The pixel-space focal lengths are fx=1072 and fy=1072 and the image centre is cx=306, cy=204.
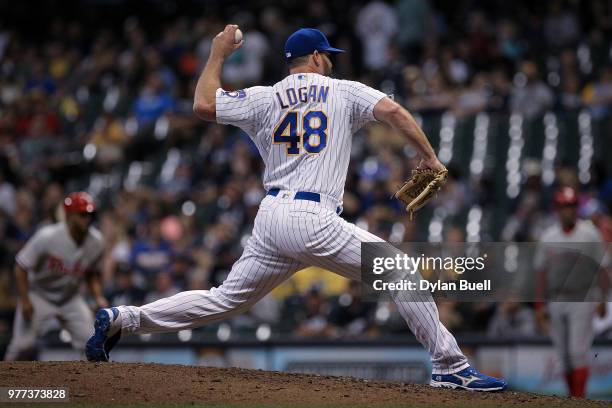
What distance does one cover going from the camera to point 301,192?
5852 millimetres

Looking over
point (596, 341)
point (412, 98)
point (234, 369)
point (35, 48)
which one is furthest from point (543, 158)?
point (35, 48)

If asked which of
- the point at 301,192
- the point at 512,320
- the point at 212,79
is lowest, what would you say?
the point at 512,320

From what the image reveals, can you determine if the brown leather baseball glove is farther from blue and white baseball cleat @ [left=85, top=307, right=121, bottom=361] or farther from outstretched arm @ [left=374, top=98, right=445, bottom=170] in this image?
blue and white baseball cleat @ [left=85, top=307, right=121, bottom=361]

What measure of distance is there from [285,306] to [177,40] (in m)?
7.06

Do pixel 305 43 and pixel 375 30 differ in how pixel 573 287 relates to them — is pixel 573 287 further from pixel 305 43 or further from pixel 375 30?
pixel 375 30

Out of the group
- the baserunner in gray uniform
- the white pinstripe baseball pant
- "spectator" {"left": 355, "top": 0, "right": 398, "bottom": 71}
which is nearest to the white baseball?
the white pinstripe baseball pant

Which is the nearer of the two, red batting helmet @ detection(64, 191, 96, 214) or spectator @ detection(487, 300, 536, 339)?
red batting helmet @ detection(64, 191, 96, 214)

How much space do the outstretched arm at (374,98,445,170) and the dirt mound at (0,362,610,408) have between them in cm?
131

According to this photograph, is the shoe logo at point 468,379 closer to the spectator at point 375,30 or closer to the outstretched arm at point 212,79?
the outstretched arm at point 212,79

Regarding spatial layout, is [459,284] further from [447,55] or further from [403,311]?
[447,55]

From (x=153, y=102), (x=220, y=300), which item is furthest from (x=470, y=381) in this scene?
(x=153, y=102)

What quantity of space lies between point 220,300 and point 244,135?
27.2 feet

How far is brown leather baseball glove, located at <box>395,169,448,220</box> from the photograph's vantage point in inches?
233

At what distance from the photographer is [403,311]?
19.4ft
